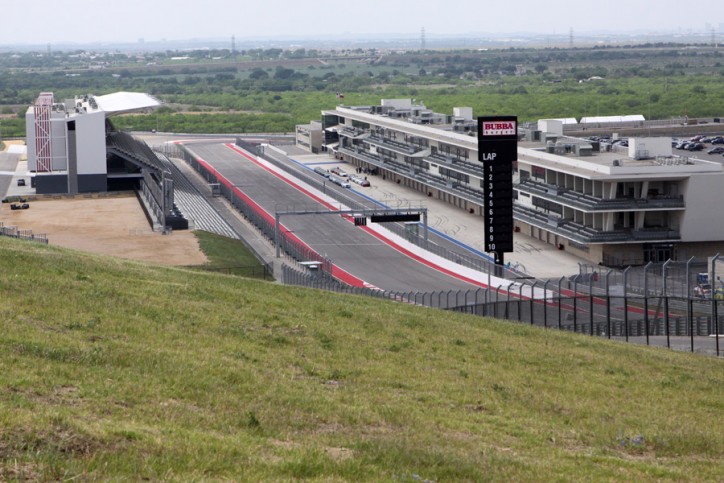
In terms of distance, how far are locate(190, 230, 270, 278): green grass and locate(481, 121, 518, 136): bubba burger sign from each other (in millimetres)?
14020

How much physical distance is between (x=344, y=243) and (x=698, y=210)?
24490 mm

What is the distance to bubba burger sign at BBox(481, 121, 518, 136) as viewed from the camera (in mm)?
62688

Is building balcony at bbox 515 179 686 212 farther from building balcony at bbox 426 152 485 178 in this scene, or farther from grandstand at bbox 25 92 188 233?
grandstand at bbox 25 92 188 233

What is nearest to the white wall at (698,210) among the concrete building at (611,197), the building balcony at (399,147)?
the concrete building at (611,197)

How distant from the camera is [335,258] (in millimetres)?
79188

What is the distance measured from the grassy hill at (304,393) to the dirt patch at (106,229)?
39.5 m

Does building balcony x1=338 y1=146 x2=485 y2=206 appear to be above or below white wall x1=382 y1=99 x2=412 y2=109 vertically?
below

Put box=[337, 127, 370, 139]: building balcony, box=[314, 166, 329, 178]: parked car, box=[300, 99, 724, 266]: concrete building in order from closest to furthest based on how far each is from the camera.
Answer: box=[300, 99, 724, 266]: concrete building < box=[314, 166, 329, 178]: parked car < box=[337, 127, 370, 139]: building balcony

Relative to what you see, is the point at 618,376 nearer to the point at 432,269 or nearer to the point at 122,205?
the point at 432,269

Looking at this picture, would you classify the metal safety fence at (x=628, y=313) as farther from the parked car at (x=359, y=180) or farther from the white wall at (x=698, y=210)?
the parked car at (x=359, y=180)

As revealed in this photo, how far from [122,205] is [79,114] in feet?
45.4

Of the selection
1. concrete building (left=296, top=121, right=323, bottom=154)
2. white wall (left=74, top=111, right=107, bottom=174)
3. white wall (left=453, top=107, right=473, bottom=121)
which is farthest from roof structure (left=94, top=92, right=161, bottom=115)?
white wall (left=453, top=107, right=473, bottom=121)

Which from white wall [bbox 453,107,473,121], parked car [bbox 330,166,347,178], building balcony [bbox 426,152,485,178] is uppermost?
white wall [bbox 453,107,473,121]

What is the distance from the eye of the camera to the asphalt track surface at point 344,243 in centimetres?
7100
